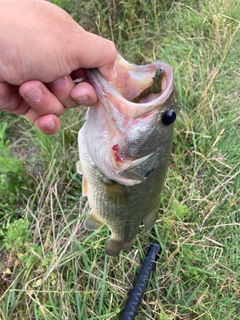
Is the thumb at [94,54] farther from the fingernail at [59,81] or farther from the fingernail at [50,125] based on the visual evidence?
the fingernail at [50,125]

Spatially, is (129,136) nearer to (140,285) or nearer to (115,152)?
(115,152)

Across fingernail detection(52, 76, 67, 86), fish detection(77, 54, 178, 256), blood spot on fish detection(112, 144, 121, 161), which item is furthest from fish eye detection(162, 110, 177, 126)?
fingernail detection(52, 76, 67, 86)

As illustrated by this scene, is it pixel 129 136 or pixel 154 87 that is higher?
pixel 154 87

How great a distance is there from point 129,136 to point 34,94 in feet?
1.46

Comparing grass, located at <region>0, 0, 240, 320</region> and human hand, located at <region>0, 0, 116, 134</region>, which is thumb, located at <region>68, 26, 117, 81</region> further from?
grass, located at <region>0, 0, 240, 320</region>

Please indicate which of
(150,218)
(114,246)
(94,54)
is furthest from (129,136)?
(114,246)

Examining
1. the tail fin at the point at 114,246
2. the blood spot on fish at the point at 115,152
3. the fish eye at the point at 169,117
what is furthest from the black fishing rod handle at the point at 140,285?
the fish eye at the point at 169,117

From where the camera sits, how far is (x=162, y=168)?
170cm

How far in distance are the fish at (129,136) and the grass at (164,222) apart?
86 cm

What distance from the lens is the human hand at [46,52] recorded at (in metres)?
1.40

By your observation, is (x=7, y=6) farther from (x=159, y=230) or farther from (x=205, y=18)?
(x=205, y=18)

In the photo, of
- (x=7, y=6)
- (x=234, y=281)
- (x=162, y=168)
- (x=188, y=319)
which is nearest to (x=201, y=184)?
(x=234, y=281)

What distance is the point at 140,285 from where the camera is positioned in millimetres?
2463

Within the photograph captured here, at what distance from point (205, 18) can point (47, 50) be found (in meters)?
2.60
